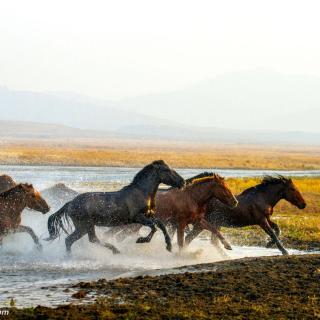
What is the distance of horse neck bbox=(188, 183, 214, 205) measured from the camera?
16.2 metres

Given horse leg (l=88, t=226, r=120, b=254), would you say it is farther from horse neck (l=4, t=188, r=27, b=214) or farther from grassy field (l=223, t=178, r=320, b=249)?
grassy field (l=223, t=178, r=320, b=249)

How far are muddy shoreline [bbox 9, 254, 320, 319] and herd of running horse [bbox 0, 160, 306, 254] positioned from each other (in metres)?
2.20

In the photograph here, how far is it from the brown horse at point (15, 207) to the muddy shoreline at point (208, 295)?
13.7 ft

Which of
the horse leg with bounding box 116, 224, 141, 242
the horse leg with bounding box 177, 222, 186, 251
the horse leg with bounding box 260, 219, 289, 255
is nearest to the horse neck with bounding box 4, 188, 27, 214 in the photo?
the horse leg with bounding box 116, 224, 141, 242

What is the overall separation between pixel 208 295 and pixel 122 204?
4809mm

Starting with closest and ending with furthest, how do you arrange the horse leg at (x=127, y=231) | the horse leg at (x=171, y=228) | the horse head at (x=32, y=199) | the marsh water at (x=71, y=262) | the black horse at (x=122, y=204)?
the marsh water at (x=71, y=262)
the black horse at (x=122, y=204)
the horse head at (x=32, y=199)
the horse leg at (x=171, y=228)
the horse leg at (x=127, y=231)

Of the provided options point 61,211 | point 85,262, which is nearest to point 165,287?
point 85,262

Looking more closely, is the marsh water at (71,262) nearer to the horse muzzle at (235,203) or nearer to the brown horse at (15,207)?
the brown horse at (15,207)

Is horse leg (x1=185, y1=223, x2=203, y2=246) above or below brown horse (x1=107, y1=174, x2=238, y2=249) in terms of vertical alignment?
below

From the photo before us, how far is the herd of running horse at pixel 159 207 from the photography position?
611 inches

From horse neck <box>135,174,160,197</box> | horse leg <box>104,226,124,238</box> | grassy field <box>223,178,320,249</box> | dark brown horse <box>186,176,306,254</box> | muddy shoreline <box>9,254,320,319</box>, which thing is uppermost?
horse neck <box>135,174,160,197</box>

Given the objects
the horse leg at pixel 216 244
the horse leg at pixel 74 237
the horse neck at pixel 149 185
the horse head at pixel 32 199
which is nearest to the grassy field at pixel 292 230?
the horse leg at pixel 216 244

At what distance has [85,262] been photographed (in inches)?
592

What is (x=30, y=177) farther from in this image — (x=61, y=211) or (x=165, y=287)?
(x=165, y=287)
